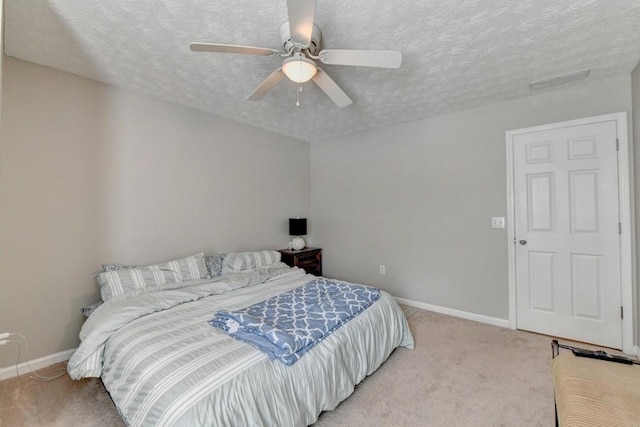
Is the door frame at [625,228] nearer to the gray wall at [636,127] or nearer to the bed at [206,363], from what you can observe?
the gray wall at [636,127]

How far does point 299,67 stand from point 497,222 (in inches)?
106

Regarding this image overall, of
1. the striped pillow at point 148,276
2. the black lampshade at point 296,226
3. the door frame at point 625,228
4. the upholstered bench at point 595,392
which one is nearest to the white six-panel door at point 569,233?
the door frame at point 625,228

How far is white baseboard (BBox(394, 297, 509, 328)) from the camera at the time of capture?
3.03 metres

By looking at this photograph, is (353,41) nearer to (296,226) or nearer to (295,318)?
(295,318)

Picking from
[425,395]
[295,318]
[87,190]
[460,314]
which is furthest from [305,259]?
[87,190]

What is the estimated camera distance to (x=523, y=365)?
7.47 feet

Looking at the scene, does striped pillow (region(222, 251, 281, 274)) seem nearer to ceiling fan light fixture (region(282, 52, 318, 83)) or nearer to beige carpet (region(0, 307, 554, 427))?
beige carpet (region(0, 307, 554, 427))

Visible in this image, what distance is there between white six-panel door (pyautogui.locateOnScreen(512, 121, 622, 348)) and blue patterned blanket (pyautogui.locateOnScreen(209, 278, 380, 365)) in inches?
71.1

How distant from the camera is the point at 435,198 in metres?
3.48

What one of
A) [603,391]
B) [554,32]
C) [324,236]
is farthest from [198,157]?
[603,391]

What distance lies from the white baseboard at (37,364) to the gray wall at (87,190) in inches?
1.9

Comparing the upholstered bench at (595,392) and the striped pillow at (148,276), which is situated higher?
the striped pillow at (148,276)

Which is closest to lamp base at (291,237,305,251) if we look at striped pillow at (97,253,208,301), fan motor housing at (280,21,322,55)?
striped pillow at (97,253,208,301)

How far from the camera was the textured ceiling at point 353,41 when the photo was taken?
1631mm
